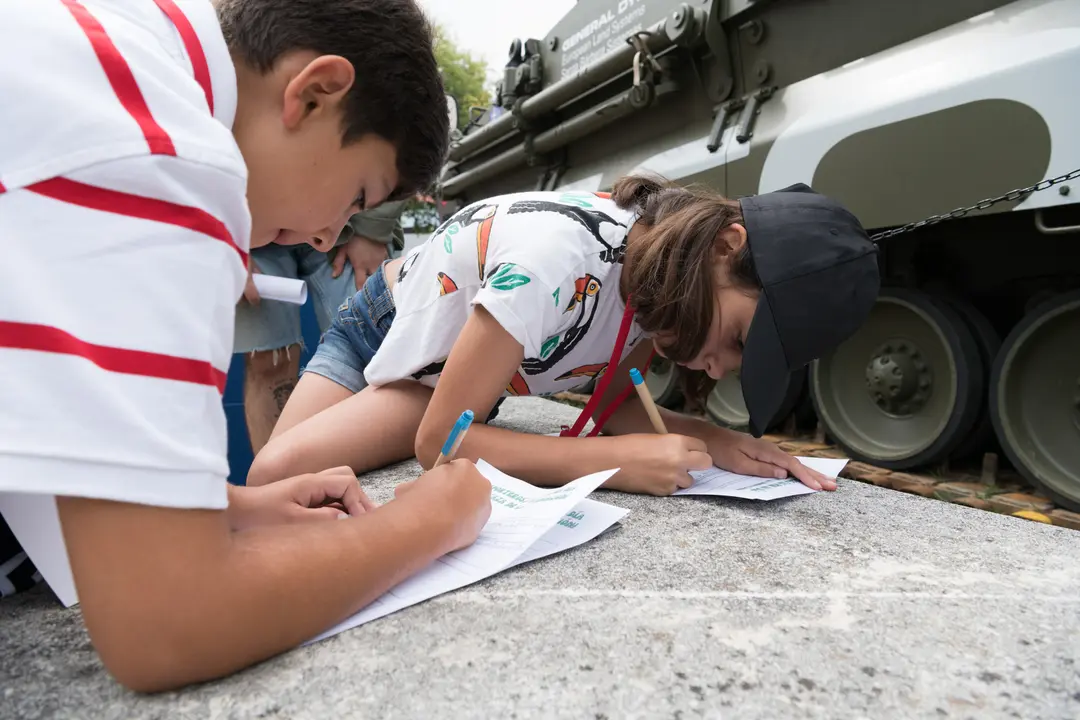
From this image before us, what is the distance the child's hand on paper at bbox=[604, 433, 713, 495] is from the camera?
1.22 m

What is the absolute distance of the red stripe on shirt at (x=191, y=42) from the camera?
2.02 feet

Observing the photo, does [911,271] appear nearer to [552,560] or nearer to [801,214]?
[801,214]

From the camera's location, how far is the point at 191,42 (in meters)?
0.62

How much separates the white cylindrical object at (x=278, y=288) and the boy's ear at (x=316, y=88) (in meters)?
1.14

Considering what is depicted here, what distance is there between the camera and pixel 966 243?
7.89 ft

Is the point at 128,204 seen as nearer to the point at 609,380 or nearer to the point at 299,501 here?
the point at 299,501

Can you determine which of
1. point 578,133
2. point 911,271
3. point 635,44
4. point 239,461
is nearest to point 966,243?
point 911,271

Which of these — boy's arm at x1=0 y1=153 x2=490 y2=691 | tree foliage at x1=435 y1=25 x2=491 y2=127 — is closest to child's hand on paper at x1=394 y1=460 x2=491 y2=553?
boy's arm at x1=0 y1=153 x2=490 y2=691

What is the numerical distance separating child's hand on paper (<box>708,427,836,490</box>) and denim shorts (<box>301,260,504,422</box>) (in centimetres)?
59

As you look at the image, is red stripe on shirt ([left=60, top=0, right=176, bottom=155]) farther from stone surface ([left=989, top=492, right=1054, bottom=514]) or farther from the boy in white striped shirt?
stone surface ([left=989, top=492, right=1054, bottom=514])

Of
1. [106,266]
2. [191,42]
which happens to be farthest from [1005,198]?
[106,266]

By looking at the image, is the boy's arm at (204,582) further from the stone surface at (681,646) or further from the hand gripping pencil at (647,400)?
the hand gripping pencil at (647,400)

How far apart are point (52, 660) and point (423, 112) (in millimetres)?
692

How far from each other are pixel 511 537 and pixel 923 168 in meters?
1.73
